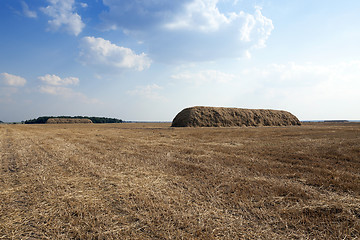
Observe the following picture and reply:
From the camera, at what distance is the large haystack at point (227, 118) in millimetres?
42750

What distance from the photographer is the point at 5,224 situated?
3143mm

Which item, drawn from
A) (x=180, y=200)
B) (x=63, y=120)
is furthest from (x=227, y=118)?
(x=63, y=120)

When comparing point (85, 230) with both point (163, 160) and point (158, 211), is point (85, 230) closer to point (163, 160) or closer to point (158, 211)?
point (158, 211)

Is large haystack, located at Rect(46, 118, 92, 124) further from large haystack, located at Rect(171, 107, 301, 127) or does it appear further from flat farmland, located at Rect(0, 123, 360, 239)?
flat farmland, located at Rect(0, 123, 360, 239)

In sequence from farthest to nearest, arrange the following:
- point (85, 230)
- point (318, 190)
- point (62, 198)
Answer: point (318, 190) < point (62, 198) < point (85, 230)

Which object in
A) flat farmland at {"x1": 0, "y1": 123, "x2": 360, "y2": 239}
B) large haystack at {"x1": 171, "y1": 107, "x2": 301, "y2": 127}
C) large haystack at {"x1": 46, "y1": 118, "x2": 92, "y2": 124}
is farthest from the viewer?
large haystack at {"x1": 46, "y1": 118, "x2": 92, "y2": 124}

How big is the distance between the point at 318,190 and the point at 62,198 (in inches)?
257

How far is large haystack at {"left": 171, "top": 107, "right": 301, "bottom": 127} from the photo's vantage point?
42.8 metres

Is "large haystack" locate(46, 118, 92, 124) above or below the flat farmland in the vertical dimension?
above

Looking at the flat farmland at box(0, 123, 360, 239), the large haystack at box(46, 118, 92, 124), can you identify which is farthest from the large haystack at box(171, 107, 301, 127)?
the large haystack at box(46, 118, 92, 124)

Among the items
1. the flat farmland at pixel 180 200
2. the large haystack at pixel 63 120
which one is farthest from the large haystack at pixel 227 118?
the large haystack at pixel 63 120

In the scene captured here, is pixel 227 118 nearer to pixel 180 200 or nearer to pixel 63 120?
pixel 180 200

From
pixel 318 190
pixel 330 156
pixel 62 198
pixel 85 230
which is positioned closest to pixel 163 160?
pixel 62 198

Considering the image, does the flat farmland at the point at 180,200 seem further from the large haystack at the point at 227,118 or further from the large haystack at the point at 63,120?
the large haystack at the point at 63,120
